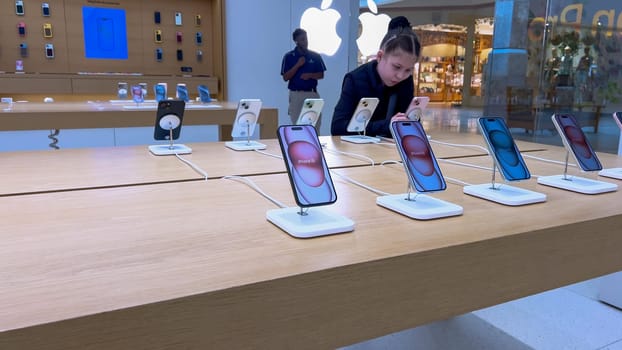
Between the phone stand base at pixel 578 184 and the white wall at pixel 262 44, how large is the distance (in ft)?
15.1

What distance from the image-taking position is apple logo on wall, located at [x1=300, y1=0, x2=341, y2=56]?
18.7ft

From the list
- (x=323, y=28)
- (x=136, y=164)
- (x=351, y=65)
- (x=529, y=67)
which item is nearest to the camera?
(x=136, y=164)

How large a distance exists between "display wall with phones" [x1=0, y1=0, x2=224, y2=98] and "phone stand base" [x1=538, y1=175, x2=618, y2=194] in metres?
4.85

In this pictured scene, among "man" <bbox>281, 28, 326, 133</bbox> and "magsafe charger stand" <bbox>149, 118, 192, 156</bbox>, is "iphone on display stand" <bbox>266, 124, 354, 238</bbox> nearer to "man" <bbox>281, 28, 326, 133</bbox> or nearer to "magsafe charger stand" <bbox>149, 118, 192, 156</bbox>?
"magsafe charger stand" <bbox>149, 118, 192, 156</bbox>

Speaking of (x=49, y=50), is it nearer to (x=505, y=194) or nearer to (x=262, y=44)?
(x=262, y=44)

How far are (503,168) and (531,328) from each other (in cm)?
110

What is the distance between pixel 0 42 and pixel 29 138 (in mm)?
1679

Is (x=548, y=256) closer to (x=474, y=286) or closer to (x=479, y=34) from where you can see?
(x=474, y=286)

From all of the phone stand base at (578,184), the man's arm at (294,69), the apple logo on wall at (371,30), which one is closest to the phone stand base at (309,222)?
the phone stand base at (578,184)

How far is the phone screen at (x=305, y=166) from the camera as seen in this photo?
0.72m

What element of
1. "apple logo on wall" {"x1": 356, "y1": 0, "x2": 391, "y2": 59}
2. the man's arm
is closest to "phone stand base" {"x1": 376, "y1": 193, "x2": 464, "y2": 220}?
the man's arm

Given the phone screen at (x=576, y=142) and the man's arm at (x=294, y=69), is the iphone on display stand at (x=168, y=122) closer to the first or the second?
the phone screen at (x=576, y=142)

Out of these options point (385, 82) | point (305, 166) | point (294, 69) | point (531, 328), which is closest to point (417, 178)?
point (305, 166)

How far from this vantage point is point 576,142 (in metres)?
1.09
